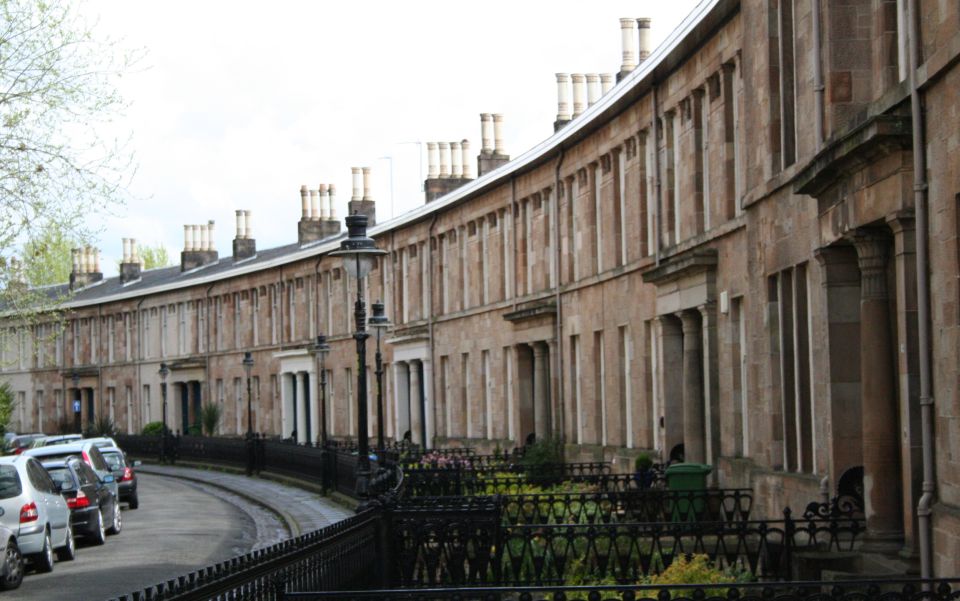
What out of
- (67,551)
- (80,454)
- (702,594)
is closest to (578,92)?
(80,454)

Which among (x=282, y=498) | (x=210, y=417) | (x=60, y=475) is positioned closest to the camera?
(x=60, y=475)

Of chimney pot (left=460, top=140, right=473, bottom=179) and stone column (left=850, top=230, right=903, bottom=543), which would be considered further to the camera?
chimney pot (left=460, top=140, right=473, bottom=179)

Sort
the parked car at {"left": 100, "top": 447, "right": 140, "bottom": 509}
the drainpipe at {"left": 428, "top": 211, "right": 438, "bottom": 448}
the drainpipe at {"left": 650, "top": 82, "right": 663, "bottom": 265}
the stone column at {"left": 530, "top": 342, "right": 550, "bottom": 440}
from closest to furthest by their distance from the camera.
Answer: the drainpipe at {"left": 650, "top": 82, "right": 663, "bottom": 265} → the parked car at {"left": 100, "top": 447, "right": 140, "bottom": 509} → the stone column at {"left": 530, "top": 342, "right": 550, "bottom": 440} → the drainpipe at {"left": 428, "top": 211, "right": 438, "bottom": 448}

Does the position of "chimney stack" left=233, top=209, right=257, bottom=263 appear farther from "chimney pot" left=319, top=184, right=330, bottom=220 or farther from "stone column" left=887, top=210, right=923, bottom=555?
"stone column" left=887, top=210, right=923, bottom=555

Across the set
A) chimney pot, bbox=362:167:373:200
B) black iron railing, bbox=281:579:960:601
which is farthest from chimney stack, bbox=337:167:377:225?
black iron railing, bbox=281:579:960:601

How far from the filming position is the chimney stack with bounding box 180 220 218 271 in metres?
89.6

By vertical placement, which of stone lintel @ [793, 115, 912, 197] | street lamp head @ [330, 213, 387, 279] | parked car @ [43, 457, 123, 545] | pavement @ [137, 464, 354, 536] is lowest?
pavement @ [137, 464, 354, 536]

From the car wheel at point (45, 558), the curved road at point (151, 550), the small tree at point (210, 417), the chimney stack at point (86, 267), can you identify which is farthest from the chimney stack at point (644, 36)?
the chimney stack at point (86, 267)

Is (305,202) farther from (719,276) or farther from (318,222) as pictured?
(719,276)

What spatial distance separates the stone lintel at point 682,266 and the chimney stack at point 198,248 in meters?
62.4

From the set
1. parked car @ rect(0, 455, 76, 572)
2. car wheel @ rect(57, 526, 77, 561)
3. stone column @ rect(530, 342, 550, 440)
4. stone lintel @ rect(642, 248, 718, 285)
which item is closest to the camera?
parked car @ rect(0, 455, 76, 572)

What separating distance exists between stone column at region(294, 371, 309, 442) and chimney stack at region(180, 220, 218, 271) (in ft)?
71.8

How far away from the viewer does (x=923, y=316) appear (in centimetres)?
1341

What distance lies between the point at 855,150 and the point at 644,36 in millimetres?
26448
